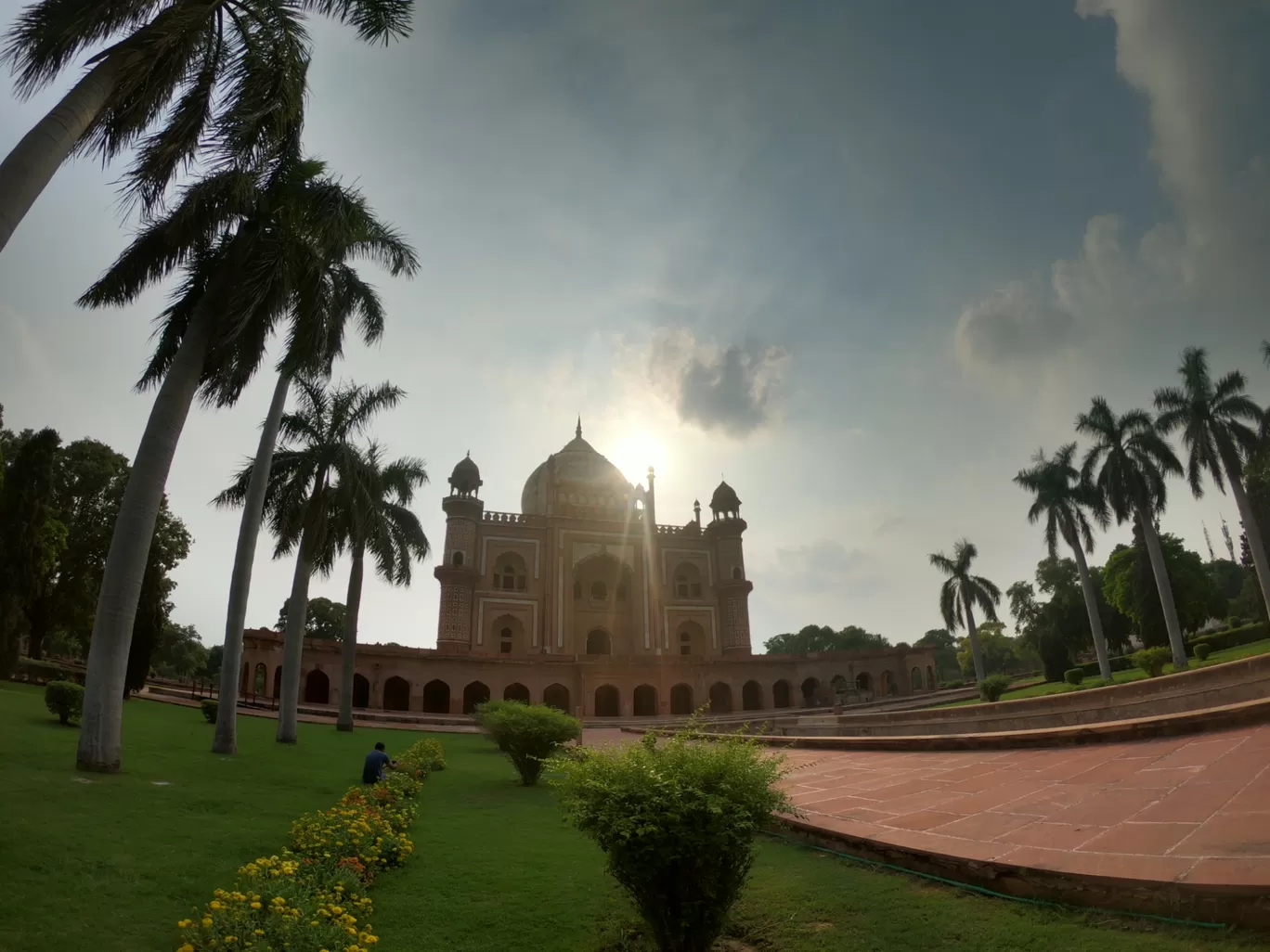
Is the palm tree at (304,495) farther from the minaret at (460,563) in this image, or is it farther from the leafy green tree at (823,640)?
the leafy green tree at (823,640)

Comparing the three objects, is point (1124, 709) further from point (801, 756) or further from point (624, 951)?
point (624, 951)

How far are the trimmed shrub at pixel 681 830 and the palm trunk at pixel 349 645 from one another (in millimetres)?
17208

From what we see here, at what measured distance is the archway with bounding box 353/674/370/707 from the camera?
32.9m

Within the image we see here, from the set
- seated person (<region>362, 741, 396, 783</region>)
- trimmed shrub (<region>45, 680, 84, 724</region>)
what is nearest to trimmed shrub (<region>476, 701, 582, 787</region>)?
seated person (<region>362, 741, 396, 783</region>)

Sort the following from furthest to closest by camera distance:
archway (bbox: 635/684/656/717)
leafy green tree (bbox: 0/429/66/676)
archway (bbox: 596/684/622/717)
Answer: archway (bbox: 635/684/656/717)
archway (bbox: 596/684/622/717)
leafy green tree (bbox: 0/429/66/676)

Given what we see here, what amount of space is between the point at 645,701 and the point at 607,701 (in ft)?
7.41

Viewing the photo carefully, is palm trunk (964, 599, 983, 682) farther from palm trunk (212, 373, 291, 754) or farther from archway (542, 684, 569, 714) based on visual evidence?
palm trunk (212, 373, 291, 754)

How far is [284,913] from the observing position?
3.95m

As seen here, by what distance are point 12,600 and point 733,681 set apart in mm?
30381

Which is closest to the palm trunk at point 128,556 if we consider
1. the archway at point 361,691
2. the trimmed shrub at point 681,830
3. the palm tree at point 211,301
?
the palm tree at point 211,301

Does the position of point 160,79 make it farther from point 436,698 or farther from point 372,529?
point 436,698

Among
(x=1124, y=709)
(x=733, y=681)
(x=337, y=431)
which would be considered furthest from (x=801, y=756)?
(x=733, y=681)

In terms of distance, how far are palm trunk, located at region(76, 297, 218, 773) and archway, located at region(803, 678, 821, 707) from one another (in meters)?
35.3

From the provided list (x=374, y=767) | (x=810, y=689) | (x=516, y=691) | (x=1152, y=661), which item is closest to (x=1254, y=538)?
(x=1152, y=661)
